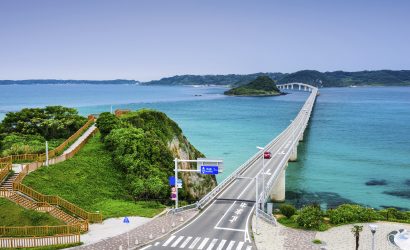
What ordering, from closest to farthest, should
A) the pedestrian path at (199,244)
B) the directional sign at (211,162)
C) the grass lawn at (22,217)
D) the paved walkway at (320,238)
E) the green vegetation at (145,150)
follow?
the pedestrian path at (199,244) → the paved walkway at (320,238) → the grass lawn at (22,217) → the directional sign at (211,162) → the green vegetation at (145,150)

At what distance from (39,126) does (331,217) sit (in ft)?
140

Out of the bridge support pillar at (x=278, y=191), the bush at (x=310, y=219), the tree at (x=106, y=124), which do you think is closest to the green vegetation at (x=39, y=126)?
the tree at (x=106, y=124)

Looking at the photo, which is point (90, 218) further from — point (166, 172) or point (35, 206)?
point (166, 172)

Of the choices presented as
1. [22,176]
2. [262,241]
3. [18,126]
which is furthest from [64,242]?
[18,126]

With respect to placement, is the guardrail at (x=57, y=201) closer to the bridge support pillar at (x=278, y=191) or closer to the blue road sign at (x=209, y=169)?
the blue road sign at (x=209, y=169)

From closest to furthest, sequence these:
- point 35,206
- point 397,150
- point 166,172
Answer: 1. point 35,206
2. point 166,172
3. point 397,150

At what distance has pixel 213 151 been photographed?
94.6 meters

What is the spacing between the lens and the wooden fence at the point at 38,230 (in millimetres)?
30391


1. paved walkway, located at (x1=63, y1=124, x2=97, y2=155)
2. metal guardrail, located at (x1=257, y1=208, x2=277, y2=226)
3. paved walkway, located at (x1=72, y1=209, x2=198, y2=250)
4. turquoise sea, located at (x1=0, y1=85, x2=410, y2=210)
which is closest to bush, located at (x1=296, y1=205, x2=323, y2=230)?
metal guardrail, located at (x1=257, y1=208, x2=277, y2=226)

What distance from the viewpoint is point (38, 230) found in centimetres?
3092

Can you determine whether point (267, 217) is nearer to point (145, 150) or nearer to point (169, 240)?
point (169, 240)

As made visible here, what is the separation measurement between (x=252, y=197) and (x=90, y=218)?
63.8 ft

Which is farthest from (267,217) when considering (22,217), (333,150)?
(333,150)

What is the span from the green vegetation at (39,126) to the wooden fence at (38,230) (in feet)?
74.7
